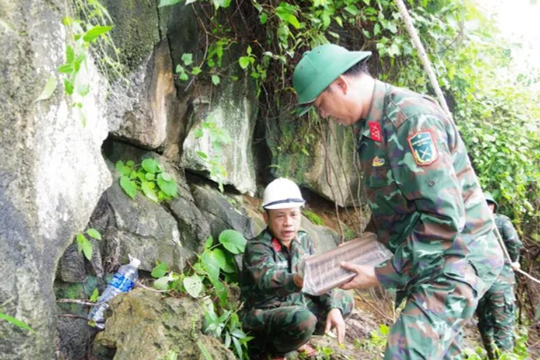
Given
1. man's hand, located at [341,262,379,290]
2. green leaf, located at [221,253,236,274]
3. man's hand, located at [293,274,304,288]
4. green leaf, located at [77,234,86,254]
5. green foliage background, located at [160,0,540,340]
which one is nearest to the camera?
man's hand, located at [341,262,379,290]

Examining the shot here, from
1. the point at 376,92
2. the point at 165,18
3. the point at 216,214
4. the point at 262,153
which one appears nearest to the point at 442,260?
the point at 376,92

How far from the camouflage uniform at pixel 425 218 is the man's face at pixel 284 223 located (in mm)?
1420

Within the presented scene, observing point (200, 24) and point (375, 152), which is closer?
point (375, 152)

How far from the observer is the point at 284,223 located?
3.89 metres

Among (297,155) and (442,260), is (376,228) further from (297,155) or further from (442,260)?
(297,155)

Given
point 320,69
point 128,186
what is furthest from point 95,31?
point 128,186

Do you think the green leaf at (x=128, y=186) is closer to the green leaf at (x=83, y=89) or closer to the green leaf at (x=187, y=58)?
the green leaf at (x=187, y=58)

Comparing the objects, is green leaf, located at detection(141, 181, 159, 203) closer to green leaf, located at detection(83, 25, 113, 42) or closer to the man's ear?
green leaf, located at detection(83, 25, 113, 42)

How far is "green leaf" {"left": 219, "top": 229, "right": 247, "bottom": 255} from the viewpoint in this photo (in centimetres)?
419

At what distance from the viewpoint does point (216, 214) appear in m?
4.45

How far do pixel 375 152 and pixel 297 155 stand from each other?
3.25m

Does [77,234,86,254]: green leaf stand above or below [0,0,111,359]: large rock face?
below

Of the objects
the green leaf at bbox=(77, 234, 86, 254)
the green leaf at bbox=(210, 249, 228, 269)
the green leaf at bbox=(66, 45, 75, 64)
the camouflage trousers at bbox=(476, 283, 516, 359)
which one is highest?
the green leaf at bbox=(66, 45, 75, 64)

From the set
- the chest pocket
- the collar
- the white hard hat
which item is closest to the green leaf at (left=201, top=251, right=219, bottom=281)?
the white hard hat
